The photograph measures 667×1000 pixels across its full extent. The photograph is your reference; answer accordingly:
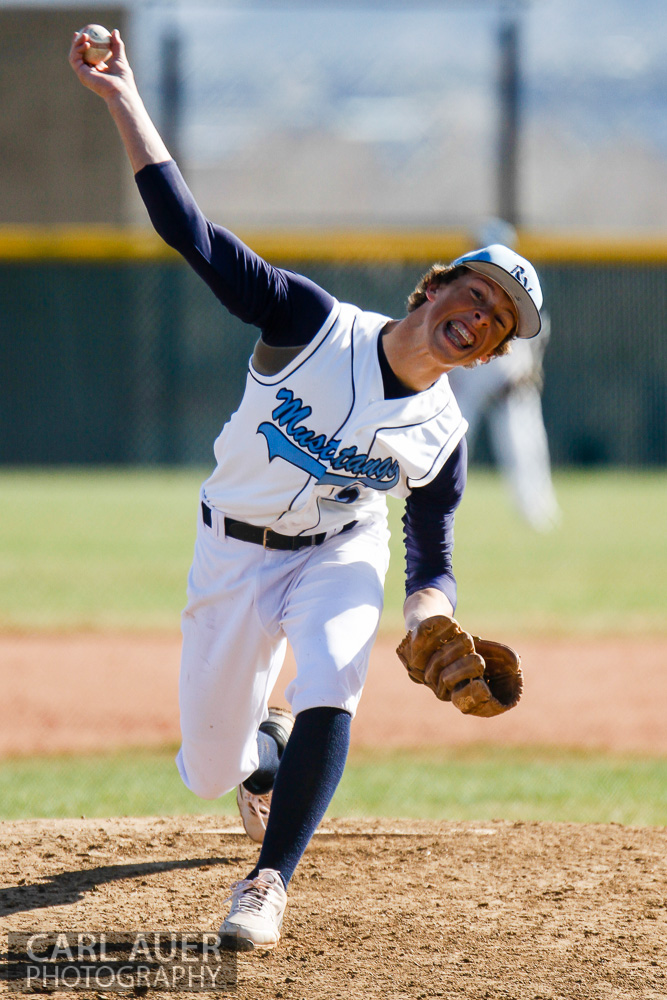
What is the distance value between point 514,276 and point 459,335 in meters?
0.17

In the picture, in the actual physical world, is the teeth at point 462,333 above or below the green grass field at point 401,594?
above

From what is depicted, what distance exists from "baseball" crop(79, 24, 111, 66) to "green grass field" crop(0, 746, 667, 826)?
7.47 ft

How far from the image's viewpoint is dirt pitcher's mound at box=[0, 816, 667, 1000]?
2371mm

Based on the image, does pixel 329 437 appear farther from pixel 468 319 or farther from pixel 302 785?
pixel 302 785

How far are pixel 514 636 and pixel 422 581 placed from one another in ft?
13.1

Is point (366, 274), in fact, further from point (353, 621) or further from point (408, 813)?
point (353, 621)

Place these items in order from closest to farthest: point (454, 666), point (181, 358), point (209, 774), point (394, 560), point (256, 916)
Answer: point (256, 916), point (454, 666), point (209, 774), point (394, 560), point (181, 358)

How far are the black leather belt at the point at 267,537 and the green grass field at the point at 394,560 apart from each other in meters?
4.09

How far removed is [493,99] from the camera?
16.7m

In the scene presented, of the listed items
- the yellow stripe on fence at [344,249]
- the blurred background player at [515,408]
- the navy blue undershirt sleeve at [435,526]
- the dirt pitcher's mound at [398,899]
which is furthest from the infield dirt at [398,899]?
the yellow stripe on fence at [344,249]

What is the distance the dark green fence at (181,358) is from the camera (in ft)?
47.0

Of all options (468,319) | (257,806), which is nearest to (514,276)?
(468,319)

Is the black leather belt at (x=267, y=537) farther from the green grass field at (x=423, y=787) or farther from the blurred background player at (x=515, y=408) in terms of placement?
the blurred background player at (x=515, y=408)

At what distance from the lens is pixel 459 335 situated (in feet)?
8.74
